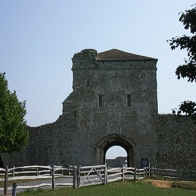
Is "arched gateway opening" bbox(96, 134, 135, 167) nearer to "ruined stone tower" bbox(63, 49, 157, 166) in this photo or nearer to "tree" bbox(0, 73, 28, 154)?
"ruined stone tower" bbox(63, 49, 157, 166)

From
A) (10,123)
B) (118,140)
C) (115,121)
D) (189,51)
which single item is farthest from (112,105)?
(189,51)

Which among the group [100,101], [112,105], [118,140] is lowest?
[118,140]

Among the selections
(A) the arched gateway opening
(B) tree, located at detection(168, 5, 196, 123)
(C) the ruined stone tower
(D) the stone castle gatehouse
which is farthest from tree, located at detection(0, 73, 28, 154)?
(B) tree, located at detection(168, 5, 196, 123)

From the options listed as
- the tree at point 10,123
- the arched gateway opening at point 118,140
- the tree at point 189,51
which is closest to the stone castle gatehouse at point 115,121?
the arched gateway opening at point 118,140

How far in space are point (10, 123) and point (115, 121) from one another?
9620 millimetres

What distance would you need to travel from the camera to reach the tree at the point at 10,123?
108ft

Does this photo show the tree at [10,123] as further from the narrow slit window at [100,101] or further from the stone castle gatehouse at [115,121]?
the narrow slit window at [100,101]

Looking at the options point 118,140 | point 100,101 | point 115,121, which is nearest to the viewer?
point 115,121

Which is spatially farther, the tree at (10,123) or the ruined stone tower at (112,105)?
the ruined stone tower at (112,105)

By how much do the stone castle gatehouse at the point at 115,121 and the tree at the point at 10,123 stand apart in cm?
381

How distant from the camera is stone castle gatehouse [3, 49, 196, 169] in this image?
3603 cm

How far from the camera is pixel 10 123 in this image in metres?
33.1

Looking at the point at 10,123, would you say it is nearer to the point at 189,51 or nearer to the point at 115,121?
the point at 115,121

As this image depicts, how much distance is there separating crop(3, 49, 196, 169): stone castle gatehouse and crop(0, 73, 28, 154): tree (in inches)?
150
